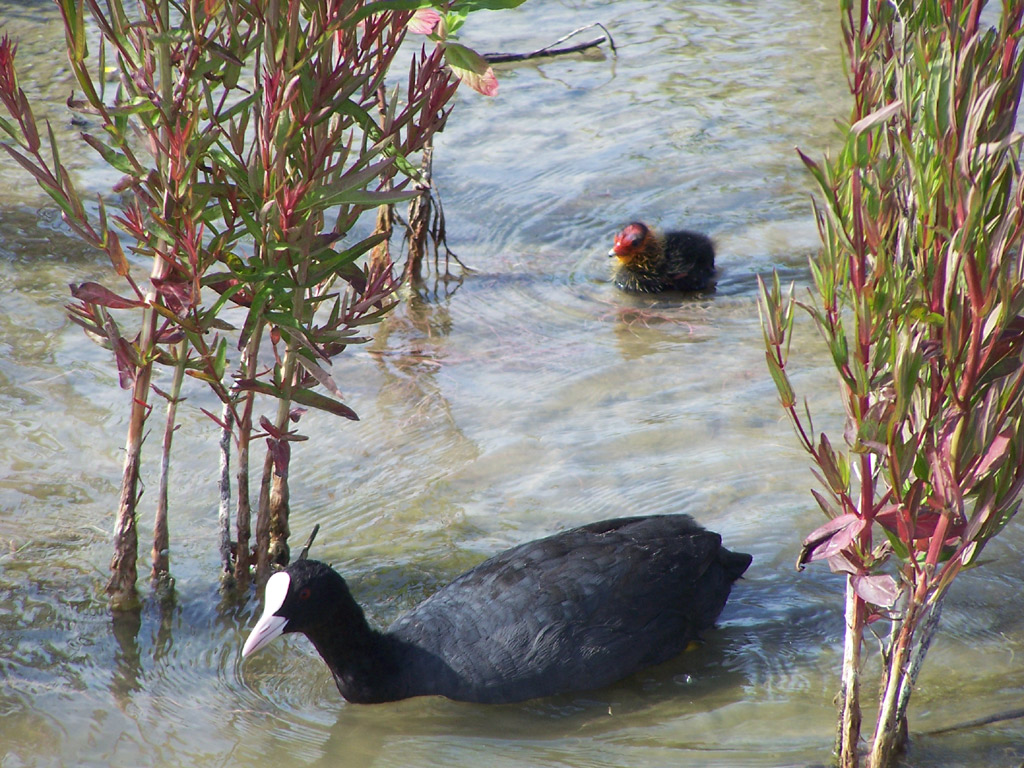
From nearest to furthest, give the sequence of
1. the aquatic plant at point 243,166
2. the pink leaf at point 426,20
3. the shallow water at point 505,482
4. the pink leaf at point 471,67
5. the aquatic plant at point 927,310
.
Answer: the aquatic plant at point 927,310 < the pink leaf at point 471,67 < the pink leaf at point 426,20 < the aquatic plant at point 243,166 < the shallow water at point 505,482

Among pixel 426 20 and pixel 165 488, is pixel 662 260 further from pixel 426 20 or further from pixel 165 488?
pixel 426 20

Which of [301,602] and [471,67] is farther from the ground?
[471,67]

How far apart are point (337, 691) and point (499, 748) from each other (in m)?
0.76

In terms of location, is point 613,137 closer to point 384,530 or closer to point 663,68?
point 663,68

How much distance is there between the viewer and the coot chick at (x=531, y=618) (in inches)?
154

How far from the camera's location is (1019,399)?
2.70m

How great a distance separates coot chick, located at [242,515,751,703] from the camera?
12.9ft

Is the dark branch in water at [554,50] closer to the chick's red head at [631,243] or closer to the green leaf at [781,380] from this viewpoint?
the chick's red head at [631,243]

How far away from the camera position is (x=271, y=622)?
3814 millimetres

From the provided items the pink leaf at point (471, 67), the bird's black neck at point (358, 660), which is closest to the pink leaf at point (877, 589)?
the pink leaf at point (471, 67)

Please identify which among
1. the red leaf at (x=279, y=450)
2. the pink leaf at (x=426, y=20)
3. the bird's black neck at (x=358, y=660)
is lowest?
the bird's black neck at (x=358, y=660)

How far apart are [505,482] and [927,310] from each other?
2858 millimetres

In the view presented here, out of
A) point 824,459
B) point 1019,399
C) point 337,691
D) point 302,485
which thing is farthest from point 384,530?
point 1019,399

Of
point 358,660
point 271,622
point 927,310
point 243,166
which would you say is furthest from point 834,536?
point 243,166
